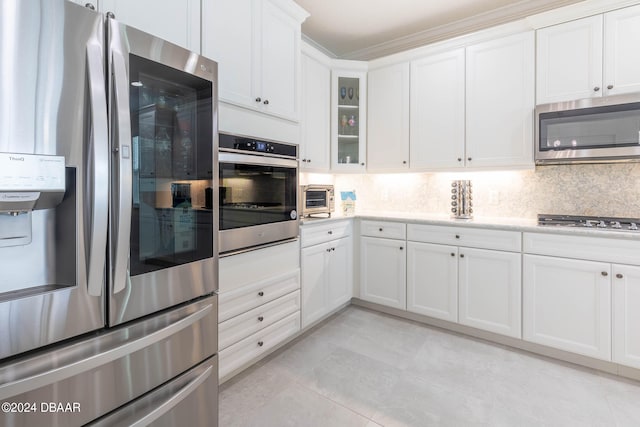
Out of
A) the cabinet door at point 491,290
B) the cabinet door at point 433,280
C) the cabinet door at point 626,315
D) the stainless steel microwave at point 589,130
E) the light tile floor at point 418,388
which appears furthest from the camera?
the cabinet door at point 433,280

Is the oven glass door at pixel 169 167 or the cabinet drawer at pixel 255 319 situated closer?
the oven glass door at pixel 169 167

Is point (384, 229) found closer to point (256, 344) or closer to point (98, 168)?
point (256, 344)

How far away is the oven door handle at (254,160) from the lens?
1783 mm

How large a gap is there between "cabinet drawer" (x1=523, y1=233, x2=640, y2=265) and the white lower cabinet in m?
1.49

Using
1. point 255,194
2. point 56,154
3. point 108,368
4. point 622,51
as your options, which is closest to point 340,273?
point 255,194

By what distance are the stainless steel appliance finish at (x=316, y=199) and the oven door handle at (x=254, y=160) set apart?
514 mm

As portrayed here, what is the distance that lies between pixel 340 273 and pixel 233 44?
2.09 m

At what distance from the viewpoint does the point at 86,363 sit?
35.6 inches

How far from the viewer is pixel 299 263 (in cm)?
248

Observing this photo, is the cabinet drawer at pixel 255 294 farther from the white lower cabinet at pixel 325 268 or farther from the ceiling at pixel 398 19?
the ceiling at pixel 398 19

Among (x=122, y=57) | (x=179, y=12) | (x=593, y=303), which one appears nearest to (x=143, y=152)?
(x=122, y=57)

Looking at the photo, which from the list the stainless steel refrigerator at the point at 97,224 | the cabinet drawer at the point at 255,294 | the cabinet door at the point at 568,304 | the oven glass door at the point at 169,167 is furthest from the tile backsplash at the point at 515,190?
the stainless steel refrigerator at the point at 97,224

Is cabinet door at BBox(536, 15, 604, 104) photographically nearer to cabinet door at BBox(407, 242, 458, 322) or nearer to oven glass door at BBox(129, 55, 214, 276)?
cabinet door at BBox(407, 242, 458, 322)

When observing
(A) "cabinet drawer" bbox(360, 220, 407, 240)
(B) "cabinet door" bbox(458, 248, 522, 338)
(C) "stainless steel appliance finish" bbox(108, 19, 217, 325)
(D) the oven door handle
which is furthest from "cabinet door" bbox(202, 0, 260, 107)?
(B) "cabinet door" bbox(458, 248, 522, 338)
